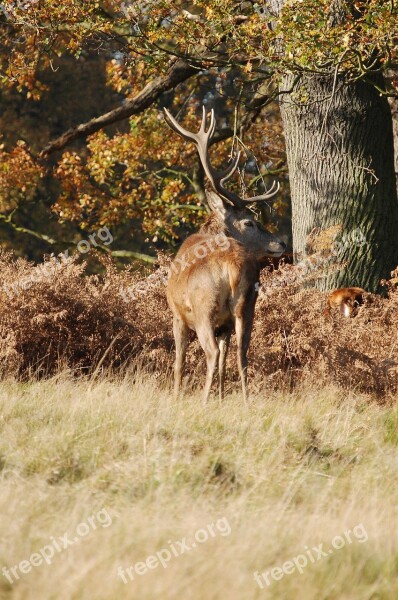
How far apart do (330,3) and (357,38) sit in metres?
0.47

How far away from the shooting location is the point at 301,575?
3.93 meters

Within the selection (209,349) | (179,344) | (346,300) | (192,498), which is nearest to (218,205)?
(179,344)

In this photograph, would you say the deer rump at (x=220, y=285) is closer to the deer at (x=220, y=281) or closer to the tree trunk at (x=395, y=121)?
the deer at (x=220, y=281)

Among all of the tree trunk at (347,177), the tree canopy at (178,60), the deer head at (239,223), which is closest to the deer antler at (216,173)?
the deer head at (239,223)

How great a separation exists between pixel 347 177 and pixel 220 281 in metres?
4.13

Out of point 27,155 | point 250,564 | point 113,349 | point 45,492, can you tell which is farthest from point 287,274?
point 27,155

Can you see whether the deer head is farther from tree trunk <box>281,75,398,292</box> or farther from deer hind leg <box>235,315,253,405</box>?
tree trunk <box>281,75,398,292</box>

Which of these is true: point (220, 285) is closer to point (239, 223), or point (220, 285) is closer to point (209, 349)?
point (209, 349)

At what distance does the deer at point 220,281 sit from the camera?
312 inches

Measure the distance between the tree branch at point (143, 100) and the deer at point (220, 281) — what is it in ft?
14.2

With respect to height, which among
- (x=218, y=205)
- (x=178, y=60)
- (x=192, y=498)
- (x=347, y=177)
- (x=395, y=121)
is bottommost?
(x=192, y=498)

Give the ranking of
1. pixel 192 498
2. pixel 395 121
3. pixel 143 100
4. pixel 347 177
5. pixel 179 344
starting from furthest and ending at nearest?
pixel 143 100 → pixel 395 121 → pixel 347 177 → pixel 179 344 → pixel 192 498

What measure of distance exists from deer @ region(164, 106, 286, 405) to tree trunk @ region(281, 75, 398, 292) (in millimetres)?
2738

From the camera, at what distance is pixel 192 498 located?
196 inches
